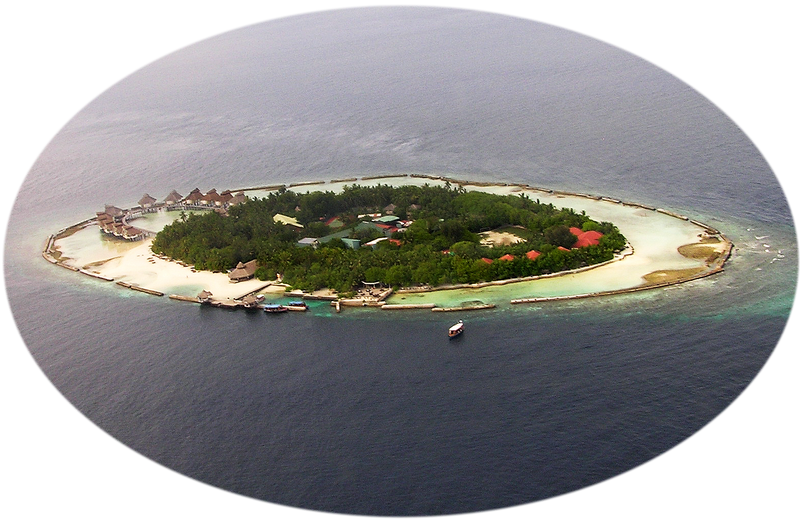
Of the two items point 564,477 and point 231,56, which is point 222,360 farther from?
point 231,56

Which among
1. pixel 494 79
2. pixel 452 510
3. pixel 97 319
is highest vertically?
pixel 494 79

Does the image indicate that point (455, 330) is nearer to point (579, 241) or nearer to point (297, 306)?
point (297, 306)

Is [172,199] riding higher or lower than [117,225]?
higher

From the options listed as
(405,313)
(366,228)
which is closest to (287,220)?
(366,228)

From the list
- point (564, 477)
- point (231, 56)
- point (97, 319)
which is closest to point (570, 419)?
point (564, 477)

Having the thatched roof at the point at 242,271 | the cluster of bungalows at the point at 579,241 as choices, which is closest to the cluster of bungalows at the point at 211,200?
the thatched roof at the point at 242,271
